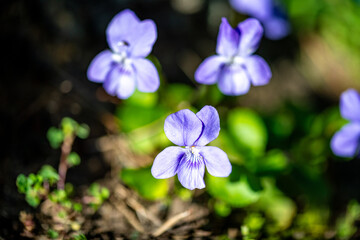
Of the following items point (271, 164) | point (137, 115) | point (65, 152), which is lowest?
point (271, 164)

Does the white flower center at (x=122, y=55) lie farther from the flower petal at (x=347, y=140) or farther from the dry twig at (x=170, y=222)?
the flower petal at (x=347, y=140)

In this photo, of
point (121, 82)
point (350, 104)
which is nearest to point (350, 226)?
point (350, 104)

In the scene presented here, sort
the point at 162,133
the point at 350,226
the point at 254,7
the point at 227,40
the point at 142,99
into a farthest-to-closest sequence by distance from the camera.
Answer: the point at 254,7 < the point at 142,99 < the point at 162,133 < the point at 350,226 < the point at 227,40

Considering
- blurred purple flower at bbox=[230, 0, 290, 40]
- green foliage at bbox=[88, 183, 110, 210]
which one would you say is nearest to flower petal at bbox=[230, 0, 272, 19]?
blurred purple flower at bbox=[230, 0, 290, 40]

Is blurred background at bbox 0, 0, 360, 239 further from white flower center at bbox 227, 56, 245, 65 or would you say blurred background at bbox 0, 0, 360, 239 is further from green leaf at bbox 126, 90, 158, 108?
white flower center at bbox 227, 56, 245, 65

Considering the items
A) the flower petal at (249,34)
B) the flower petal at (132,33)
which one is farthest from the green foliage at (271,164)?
the flower petal at (132,33)

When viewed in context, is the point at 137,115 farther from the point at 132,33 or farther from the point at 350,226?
the point at 350,226
